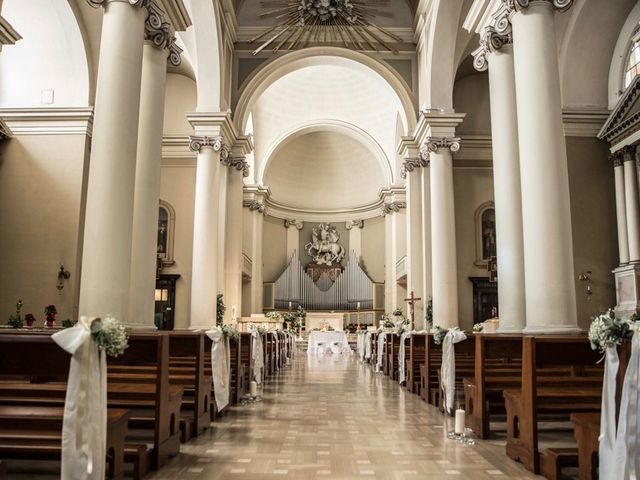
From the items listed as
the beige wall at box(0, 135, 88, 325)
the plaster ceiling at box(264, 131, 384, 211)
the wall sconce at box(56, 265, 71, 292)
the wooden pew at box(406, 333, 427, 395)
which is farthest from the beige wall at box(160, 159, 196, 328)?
the plaster ceiling at box(264, 131, 384, 211)

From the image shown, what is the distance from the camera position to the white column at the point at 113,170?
648 centimetres

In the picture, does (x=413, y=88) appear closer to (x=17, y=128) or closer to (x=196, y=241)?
(x=196, y=241)

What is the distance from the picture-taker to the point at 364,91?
23281 mm

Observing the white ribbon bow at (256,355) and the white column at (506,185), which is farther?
the white ribbon bow at (256,355)

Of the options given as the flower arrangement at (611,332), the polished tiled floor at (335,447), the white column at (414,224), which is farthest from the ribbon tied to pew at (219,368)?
the white column at (414,224)

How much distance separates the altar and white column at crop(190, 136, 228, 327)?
1220cm

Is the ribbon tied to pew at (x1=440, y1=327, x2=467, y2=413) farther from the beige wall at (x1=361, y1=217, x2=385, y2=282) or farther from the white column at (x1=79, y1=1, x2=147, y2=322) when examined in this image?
the beige wall at (x1=361, y1=217, x2=385, y2=282)

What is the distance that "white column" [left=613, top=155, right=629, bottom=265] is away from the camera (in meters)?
12.1

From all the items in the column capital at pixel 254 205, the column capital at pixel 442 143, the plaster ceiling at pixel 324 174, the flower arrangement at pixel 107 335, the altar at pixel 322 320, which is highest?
the plaster ceiling at pixel 324 174

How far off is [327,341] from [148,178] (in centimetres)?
1412

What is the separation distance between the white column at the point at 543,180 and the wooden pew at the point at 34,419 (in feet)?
14.5

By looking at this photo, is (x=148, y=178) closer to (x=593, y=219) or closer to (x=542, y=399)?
(x=542, y=399)

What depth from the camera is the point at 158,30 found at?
802 centimetres

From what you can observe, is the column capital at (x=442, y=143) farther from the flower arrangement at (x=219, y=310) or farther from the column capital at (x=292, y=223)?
the column capital at (x=292, y=223)
